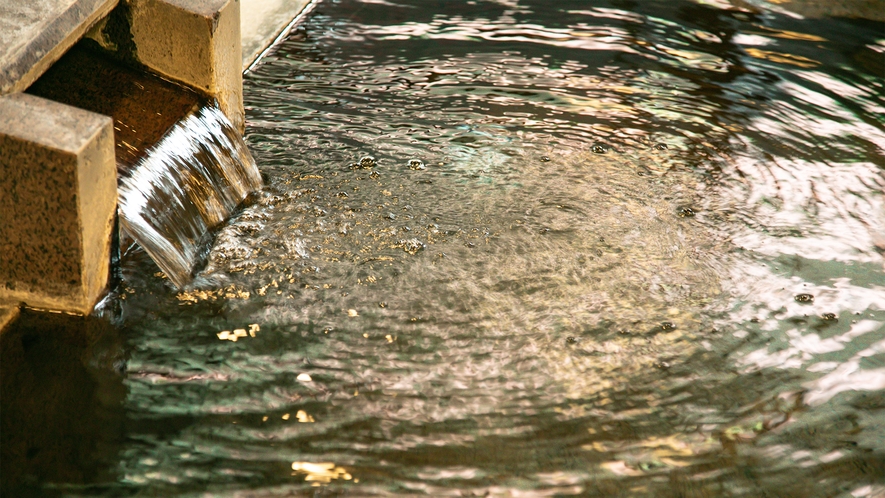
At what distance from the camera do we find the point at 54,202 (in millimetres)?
2428

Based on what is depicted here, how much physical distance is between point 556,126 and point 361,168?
3.51ft

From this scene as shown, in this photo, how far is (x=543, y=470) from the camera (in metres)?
2.31

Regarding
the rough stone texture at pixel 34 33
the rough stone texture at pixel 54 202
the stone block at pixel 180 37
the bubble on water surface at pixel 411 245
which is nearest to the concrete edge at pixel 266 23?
the stone block at pixel 180 37

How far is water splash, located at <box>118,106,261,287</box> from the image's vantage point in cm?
284

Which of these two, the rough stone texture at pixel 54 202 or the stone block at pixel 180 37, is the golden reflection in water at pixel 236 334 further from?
the stone block at pixel 180 37

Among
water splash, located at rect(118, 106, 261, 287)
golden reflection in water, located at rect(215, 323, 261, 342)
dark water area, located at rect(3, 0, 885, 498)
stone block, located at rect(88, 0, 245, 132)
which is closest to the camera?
dark water area, located at rect(3, 0, 885, 498)

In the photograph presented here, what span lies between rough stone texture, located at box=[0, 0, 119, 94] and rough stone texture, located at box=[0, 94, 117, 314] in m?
0.11

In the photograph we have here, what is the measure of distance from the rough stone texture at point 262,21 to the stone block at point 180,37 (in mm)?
1093

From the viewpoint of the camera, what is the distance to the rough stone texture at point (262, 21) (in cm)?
459

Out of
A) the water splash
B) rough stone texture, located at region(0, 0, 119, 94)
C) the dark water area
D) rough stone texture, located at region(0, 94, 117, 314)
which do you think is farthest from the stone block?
rough stone texture, located at region(0, 94, 117, 314)

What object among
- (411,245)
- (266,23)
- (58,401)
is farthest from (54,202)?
(266,23)

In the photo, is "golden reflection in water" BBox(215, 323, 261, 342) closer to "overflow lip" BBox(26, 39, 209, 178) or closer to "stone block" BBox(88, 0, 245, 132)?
"overflow lip" BBox(26, 39, 209, 178)

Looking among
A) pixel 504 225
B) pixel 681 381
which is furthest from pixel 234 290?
pixel 681 381

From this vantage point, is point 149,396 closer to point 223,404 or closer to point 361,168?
point 223,404
